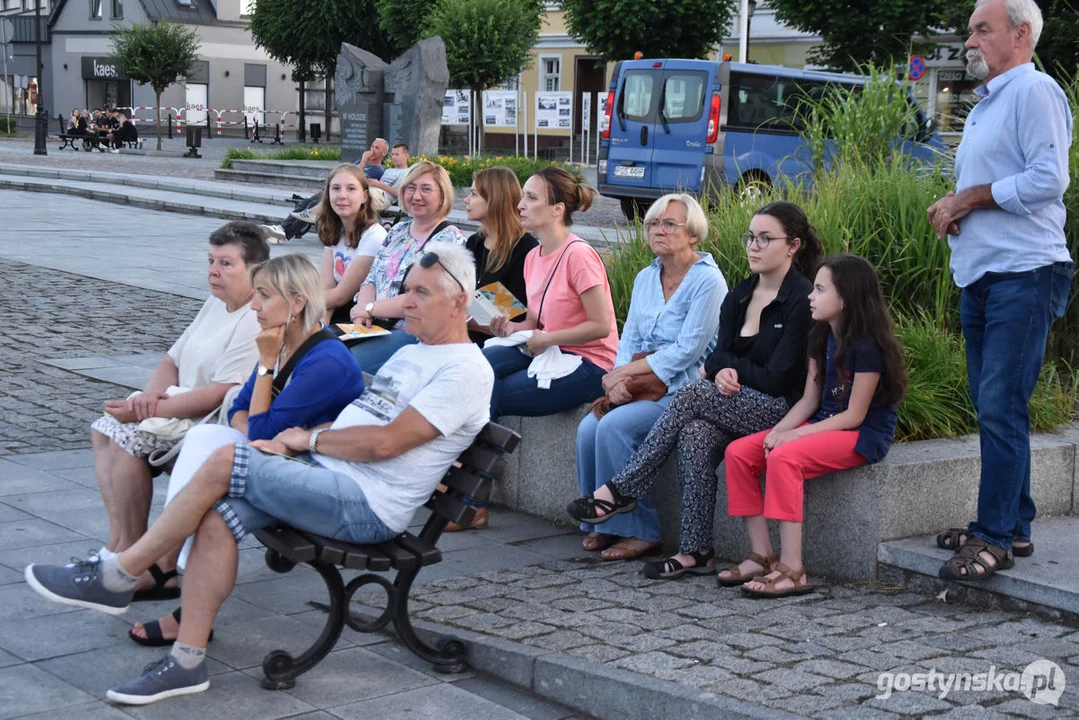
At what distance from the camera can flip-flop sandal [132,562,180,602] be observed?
5031mm

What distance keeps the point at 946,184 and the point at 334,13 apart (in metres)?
49.1

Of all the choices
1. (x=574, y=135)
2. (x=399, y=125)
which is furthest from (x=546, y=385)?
(x=574, y=135)

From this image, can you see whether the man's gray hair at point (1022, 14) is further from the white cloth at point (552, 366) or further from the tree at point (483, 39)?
the tree at point (483, 39)

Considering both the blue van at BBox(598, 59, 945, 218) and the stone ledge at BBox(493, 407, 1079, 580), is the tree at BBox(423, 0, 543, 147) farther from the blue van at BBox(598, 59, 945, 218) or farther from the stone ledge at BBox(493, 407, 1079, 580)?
the stone ledge at BBox(493, 407, 1079, 580)

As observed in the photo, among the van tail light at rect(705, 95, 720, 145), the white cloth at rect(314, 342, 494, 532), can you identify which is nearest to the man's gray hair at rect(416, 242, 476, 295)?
the white cloth at rect(314, 342, 494, 532)

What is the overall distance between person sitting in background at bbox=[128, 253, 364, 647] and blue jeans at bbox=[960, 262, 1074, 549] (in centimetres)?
223

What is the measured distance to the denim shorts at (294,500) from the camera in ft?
13.6

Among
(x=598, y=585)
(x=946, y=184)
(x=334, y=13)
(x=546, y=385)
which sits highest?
(x=334, y=13)

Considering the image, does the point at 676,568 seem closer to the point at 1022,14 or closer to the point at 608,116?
the point at 1022,14

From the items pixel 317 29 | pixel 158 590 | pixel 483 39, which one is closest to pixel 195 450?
pixel 158 590

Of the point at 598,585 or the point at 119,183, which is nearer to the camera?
the point at 598,585

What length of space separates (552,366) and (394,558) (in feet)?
6.92

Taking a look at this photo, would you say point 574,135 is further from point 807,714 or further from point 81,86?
point 807,714

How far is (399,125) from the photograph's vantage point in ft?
98.1
